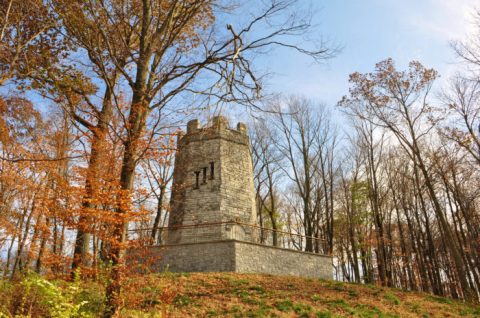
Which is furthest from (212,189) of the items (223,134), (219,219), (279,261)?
(279,261)

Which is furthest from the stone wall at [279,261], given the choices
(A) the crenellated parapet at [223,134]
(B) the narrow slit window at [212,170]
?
(A) the crenellated parapet at [223,134]

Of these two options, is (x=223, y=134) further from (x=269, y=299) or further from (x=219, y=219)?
(x=269, y=299)

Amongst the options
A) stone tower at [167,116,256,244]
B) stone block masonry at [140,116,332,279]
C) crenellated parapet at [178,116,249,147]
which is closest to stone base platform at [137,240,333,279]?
stone block masonry at [140,116,332,279]

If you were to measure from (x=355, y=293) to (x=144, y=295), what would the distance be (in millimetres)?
7014

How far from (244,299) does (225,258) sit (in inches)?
158

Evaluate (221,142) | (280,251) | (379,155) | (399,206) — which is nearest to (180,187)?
(221,142)

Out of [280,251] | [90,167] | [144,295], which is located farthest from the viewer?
[280,251]

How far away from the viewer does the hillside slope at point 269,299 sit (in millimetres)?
7840

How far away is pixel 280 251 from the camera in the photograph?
564 inches

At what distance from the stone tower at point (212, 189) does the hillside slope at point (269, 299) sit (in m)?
2.70

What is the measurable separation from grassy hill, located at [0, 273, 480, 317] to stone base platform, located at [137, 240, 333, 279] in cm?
104

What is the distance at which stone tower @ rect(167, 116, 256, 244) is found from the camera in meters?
14.2

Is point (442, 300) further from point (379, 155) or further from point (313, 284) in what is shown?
point (379, 155)

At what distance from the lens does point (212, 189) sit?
49.6ft
